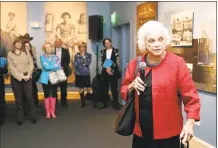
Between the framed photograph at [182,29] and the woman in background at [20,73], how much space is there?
2.47 metres

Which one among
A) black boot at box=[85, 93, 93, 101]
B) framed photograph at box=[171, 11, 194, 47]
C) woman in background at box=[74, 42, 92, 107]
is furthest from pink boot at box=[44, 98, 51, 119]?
framed photograph at box=[171, 11, 194, 47]

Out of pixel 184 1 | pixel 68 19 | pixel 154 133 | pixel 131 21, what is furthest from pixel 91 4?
pixel 154 133

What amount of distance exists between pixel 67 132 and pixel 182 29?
2.31 metres

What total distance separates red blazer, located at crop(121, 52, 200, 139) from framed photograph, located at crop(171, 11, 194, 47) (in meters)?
2.66

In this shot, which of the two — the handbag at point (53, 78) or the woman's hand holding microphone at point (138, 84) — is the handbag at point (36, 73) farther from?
the woman's hand holding microphone at point (138, 84)

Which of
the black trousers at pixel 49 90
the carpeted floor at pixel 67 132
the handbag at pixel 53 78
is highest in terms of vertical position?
Answer: the handbag at pixel 53 78

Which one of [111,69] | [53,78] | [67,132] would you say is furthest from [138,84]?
[111,69]

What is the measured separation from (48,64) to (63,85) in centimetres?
139

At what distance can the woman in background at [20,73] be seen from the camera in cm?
557

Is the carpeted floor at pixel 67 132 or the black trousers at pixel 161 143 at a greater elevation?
the black trousers at pixel 161 143

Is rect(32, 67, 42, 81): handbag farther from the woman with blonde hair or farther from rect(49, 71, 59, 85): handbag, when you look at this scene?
rect(49, 71, 59, 85): handbag

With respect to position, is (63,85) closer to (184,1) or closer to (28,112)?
(28,112)

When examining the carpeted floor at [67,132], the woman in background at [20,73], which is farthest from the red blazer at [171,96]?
the woman in background at [20,73]

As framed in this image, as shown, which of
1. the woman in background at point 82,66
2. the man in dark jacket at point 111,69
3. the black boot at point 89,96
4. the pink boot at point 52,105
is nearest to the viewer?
the pink boot at point 52,105
